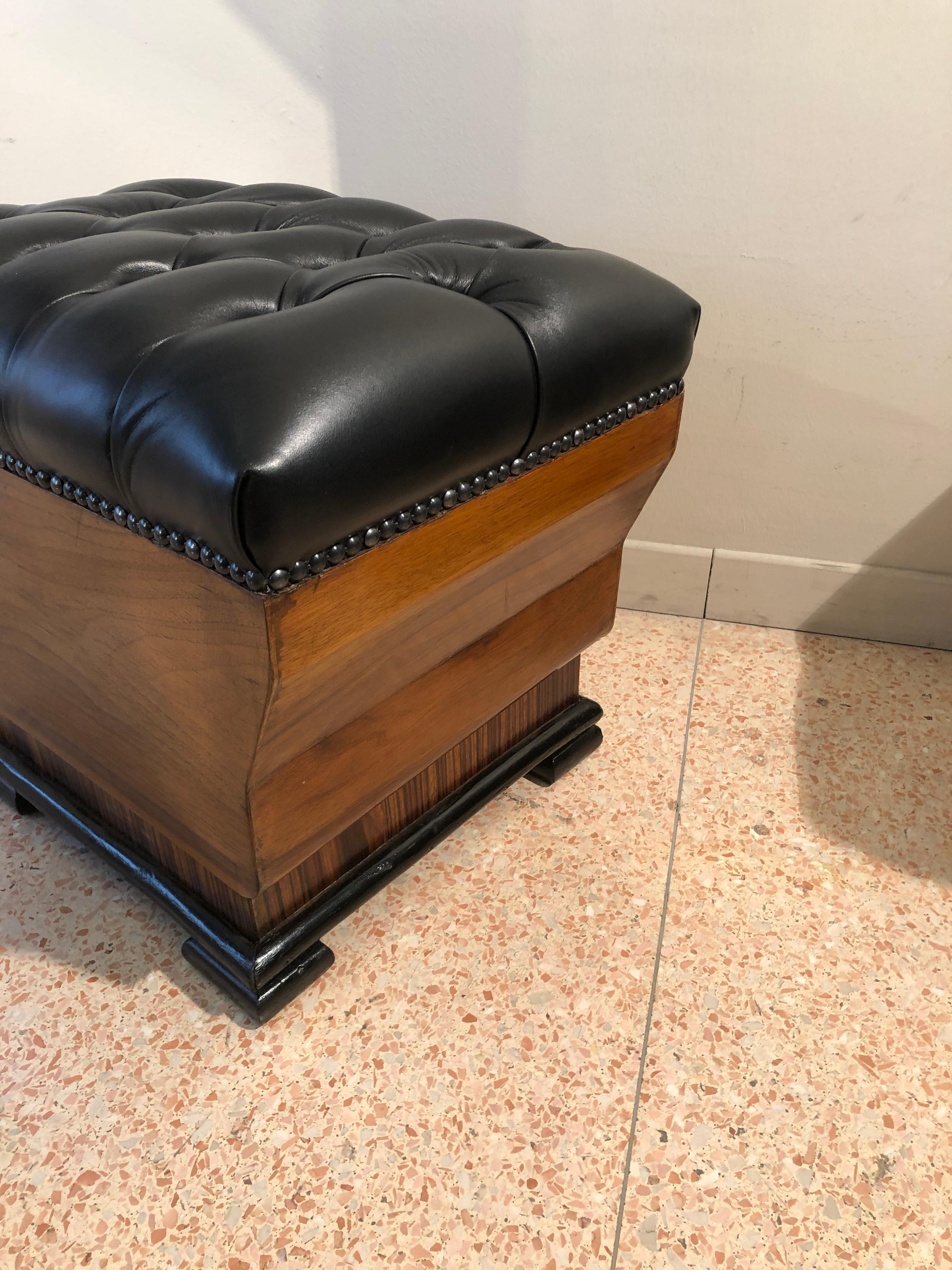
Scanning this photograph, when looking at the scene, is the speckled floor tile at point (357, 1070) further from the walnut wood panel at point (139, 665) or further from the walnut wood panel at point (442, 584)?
the walnut wood panel at point (442, 584)

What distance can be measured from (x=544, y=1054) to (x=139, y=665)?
486 mm

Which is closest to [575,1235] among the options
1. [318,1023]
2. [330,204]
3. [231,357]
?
[318,1023]

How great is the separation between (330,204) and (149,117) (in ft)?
2.05

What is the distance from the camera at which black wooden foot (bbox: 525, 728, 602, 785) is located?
1110 mm

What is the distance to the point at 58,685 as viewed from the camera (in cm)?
84

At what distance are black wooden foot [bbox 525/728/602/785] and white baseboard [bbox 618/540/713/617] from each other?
1.35 ft

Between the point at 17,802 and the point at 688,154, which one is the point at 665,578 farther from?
the point at 17,802

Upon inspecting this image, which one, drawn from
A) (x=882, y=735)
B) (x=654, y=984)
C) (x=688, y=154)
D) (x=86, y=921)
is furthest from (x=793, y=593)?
(x=86, y=921)

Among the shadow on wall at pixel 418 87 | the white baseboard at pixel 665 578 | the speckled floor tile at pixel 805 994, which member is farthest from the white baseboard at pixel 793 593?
the shadow on wall at pixel 418 87

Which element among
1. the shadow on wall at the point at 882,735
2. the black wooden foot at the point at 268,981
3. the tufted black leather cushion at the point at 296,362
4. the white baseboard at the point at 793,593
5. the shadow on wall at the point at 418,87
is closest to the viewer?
the tufted black leather cushion at the point at 296,362

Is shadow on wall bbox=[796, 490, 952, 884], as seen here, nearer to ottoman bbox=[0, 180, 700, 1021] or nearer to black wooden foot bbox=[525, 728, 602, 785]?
black wooden foot bbox=[525, 728, 602, 785]

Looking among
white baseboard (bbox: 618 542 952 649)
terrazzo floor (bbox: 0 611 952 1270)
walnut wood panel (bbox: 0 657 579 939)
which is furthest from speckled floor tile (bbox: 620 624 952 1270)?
walnut wood panel (bbox: 0 657 579 939)

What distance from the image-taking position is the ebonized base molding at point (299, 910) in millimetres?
822

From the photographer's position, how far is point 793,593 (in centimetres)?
143
